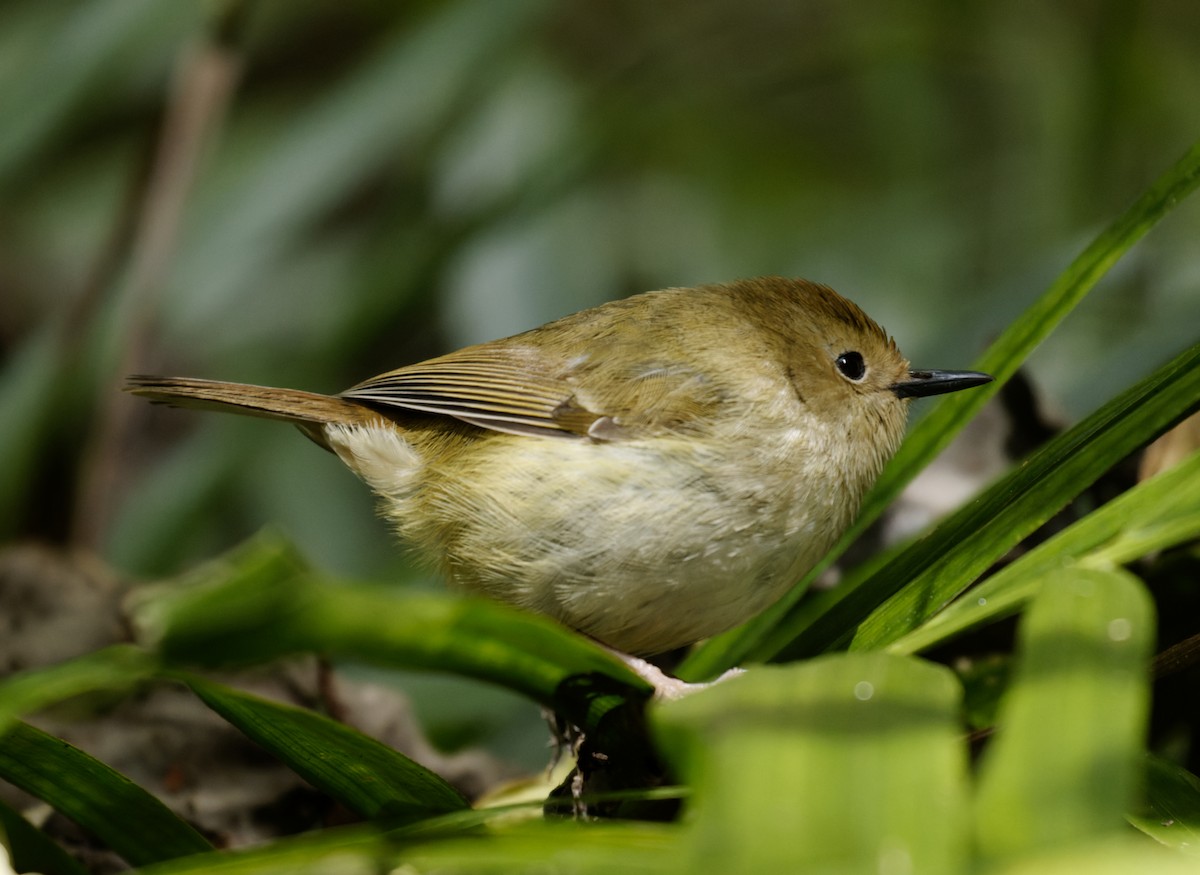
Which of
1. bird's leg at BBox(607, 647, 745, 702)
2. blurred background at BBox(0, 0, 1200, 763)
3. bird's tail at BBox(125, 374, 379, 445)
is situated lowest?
bird's leg at BBox(607, 647, 745, 702)

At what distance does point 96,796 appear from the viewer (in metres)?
1.52

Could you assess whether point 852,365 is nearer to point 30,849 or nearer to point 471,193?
point 30,849

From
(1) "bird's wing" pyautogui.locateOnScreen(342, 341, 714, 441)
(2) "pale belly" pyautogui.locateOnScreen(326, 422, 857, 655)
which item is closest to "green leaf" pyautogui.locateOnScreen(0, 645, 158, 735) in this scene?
(2) "pale belly" pyautogui.locateOnScreen(326, 422, 857, 655)

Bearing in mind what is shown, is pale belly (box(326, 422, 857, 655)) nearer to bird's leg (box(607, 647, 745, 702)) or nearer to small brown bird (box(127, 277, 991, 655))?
small brown bird (box(127, 277, 991, 655))

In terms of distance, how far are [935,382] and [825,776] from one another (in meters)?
1.56

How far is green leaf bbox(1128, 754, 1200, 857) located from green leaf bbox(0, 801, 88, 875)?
1.27m

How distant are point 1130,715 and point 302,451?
4.41 m

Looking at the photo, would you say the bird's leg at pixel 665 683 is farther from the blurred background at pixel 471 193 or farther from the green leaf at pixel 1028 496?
the blurred background at pixel 471 193

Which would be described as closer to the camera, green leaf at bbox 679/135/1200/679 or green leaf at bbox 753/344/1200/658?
green leaf at bbox 753/344/1200/658

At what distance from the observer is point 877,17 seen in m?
5.59

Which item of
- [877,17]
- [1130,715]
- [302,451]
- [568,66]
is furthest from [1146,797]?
[568,66]

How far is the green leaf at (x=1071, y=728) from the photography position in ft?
3.20

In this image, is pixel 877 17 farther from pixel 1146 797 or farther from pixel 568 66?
pixel 1146 797

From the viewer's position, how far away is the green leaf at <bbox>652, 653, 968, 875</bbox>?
0.94 m
